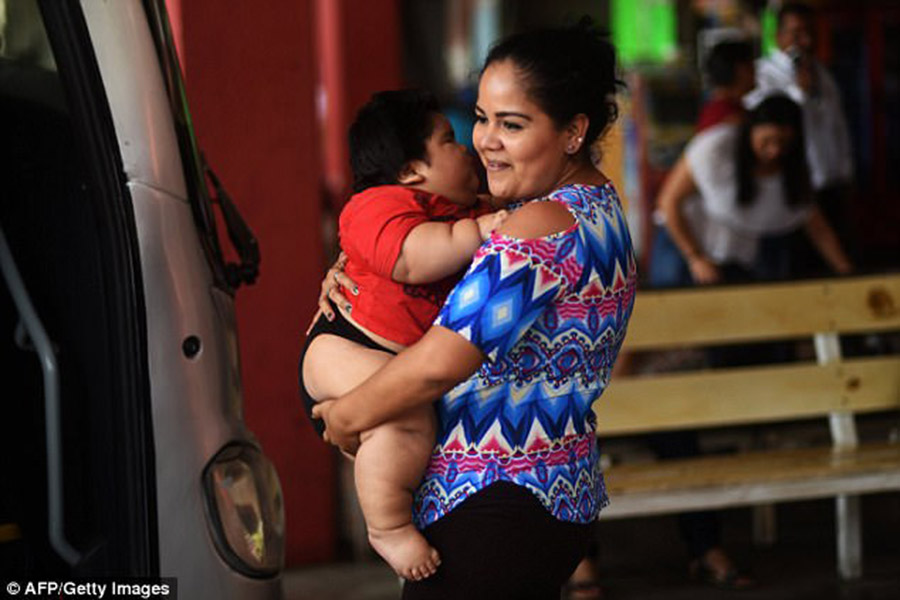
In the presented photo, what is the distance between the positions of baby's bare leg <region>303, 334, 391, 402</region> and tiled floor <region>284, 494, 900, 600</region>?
2763 millimetres

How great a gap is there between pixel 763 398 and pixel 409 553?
306 cm

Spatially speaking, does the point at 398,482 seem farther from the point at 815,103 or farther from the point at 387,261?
the point at 815,103

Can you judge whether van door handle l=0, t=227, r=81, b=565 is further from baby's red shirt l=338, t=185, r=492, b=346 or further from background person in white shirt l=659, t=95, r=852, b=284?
background person in white shirt l=659, t=95, r=852, b=284

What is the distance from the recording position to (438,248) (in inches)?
87.4

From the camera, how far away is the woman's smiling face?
2.20 metres

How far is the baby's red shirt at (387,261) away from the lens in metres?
2.26

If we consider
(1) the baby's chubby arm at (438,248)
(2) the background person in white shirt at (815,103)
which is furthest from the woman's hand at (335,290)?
(2) the background person in white shirt at (815,103)

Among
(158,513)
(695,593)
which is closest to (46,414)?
(158,513)

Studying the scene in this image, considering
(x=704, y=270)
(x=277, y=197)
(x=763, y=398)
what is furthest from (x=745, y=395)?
(x=277, y=197)

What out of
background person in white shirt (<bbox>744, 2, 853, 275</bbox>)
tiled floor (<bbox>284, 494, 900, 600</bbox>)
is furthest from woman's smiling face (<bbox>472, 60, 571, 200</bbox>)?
background person in white shirt (<bbox>744, 2, 853, 275</bbox>)

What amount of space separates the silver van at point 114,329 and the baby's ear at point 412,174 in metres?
0.50

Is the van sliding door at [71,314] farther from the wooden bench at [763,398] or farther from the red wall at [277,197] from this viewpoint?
the wooden bench at [763,398]

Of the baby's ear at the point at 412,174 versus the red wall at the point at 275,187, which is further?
the red wall at the point at 275,187

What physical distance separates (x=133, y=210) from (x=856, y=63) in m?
10.6
